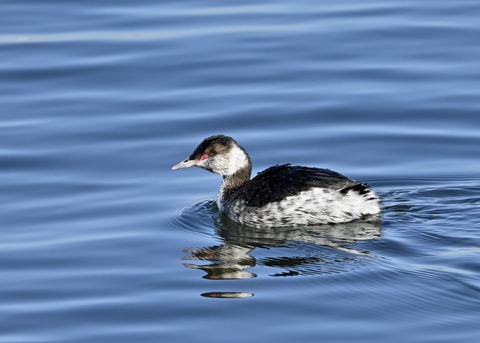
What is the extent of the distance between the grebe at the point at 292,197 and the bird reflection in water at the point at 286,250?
0.09 m

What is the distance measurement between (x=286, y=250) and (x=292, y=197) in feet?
2.55

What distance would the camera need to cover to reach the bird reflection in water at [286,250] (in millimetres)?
9398

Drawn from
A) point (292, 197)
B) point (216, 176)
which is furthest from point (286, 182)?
point (216, 176)

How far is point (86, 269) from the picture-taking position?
958 centimetres

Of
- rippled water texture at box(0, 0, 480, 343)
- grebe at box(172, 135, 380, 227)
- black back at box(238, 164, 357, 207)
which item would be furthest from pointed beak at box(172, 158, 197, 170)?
black back at box(238, 164, 357, 207)

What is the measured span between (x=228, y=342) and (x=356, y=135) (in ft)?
16.3

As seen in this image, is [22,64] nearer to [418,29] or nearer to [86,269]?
[418,29]

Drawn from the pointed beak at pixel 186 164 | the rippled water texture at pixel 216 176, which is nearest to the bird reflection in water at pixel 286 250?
the rippled water texture at pixel 216 176

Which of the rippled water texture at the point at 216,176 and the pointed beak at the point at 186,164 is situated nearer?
the rippled water texture at the point at 216,176

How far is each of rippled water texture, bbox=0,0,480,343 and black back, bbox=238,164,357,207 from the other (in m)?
0.29

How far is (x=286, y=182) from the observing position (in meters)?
10.6

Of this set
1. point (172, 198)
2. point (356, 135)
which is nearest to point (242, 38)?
point (356, 135)

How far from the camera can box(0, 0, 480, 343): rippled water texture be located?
8.52 metres

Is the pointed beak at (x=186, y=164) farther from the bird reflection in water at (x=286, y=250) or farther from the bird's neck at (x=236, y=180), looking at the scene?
the bird reflection in water at (x=286, y=250)
